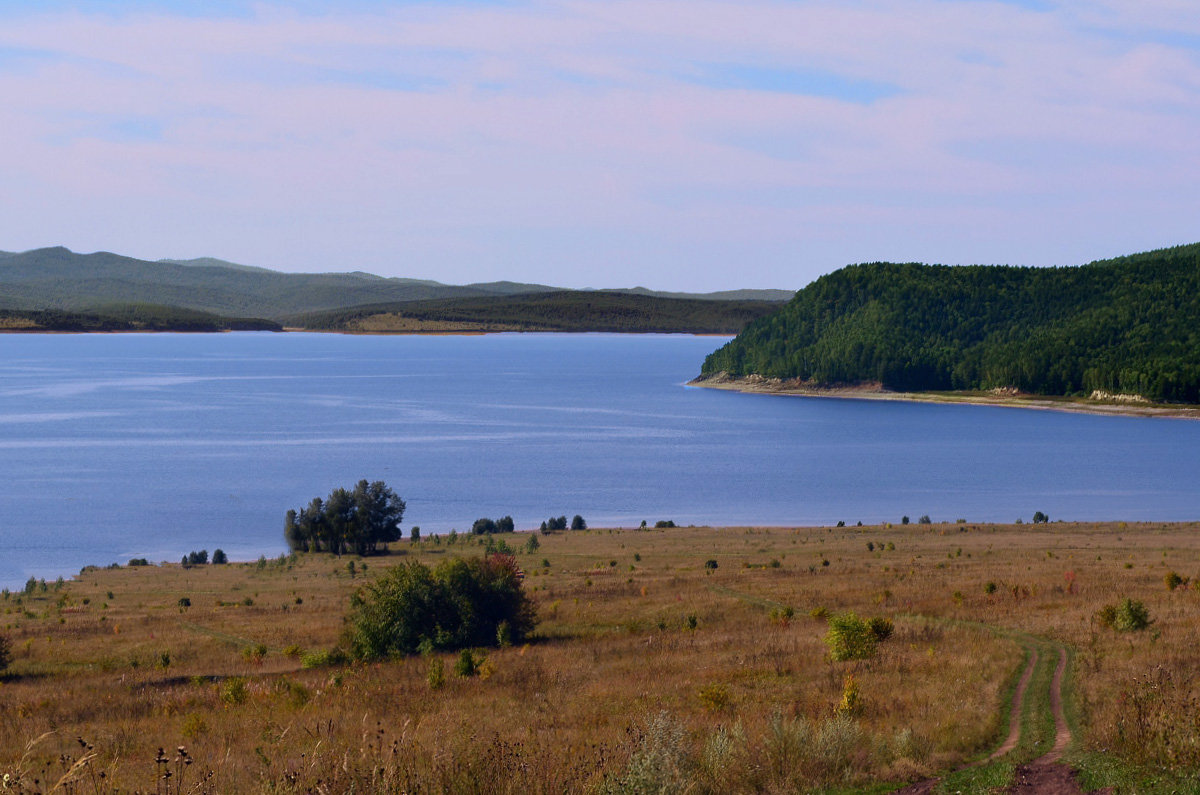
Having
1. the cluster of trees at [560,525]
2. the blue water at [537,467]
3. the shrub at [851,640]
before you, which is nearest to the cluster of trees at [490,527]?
the cluster of trees at [560,525]

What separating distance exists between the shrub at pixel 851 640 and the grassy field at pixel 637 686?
0.40m

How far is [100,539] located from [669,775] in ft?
252

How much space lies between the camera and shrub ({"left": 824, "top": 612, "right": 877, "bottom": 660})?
23.3m

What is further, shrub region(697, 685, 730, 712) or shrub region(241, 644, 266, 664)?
shrub region(241, 644, 266, 664)

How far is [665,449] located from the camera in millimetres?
132625

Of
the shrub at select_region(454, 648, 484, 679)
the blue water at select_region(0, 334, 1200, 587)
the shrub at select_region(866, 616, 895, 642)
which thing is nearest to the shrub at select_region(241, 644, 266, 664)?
the shrub at select_region(454, 648, 484, 679)

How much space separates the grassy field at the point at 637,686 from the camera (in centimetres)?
1244

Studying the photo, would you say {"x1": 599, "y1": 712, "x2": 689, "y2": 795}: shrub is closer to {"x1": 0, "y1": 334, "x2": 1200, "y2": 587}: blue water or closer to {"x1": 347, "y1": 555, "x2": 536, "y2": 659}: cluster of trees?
{"x1": 347, "y1": 555, "x2": 536, "y2": 659}: cluster of trees

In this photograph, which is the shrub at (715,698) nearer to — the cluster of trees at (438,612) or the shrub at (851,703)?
the shrub at (851,703)

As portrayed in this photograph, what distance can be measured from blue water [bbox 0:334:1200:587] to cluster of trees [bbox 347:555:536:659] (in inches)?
1755

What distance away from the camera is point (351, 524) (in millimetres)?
67938

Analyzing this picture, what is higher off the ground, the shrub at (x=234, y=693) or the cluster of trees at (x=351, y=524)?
the shrub at (x=234, y=693)

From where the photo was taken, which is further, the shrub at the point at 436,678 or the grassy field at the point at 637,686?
the shrub at the point at 436,678

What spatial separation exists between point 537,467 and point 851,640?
308ft
